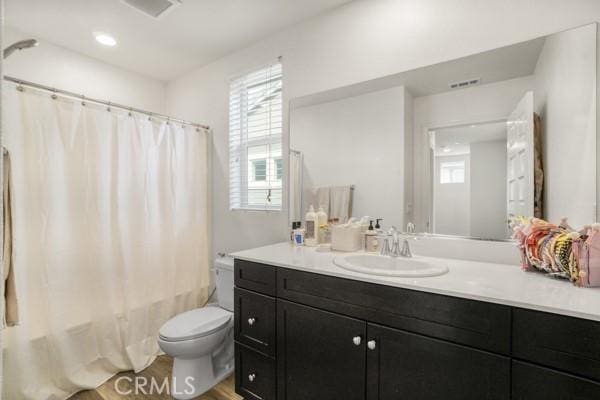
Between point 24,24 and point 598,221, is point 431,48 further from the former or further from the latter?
point 24,24

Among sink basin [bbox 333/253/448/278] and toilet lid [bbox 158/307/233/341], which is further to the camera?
toilet lid [bbox 158/307/233/341]

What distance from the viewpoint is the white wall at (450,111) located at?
145 cm

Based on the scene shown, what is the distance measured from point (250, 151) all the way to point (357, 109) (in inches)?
37.0

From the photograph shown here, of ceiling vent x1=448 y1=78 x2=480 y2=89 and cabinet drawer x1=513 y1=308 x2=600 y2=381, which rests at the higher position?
ceiling vent x1=448 y1=78 x2=480 y2=89

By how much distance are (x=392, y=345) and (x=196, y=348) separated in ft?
3.80

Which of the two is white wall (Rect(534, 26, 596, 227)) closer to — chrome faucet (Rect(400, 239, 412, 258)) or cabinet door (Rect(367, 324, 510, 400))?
chrome faucet (Rect(400, 239, 412, 258))

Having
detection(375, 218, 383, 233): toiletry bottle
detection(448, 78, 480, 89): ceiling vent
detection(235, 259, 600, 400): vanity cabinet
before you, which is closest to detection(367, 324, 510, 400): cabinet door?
detection(235, 259, 600, 400): vanity cabinet

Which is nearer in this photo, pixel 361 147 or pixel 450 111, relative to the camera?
pixel 450 111

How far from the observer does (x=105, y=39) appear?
7.25 ft

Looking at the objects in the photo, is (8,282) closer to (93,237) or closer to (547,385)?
(93,237)

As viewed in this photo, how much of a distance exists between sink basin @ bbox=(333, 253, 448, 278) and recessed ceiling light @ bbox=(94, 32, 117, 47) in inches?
89.0

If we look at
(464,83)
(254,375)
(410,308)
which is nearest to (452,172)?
(464,83)

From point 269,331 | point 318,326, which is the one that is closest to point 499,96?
point 318,326

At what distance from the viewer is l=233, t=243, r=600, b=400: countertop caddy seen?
94 centimetres
